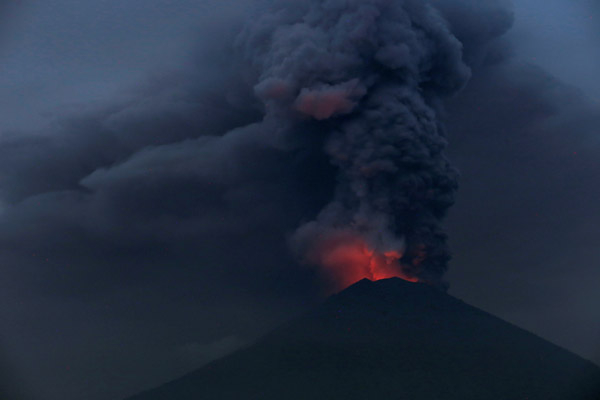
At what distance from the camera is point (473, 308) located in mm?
36969

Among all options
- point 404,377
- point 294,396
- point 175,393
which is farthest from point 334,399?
point 175,393

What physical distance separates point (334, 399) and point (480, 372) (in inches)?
294

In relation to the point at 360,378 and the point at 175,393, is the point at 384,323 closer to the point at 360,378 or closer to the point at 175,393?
the point at 360,378

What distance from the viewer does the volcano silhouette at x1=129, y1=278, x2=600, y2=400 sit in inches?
1150

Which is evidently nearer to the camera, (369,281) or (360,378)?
(360,378)

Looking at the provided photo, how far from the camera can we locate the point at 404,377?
29.9m

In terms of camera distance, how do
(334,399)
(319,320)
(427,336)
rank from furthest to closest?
1. (319,320)
2. (427,336)
3. (334,399)

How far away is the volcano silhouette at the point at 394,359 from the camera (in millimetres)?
29219

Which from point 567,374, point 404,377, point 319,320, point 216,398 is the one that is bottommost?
point 567,374

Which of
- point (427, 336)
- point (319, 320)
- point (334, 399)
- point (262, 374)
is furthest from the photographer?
point (319, 320)

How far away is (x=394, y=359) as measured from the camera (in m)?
31.4

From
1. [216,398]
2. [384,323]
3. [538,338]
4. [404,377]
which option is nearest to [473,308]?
[538,338]

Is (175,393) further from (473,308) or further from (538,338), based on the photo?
(538,338)

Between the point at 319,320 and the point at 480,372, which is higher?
the point at 319,320
